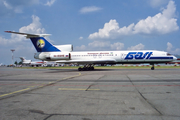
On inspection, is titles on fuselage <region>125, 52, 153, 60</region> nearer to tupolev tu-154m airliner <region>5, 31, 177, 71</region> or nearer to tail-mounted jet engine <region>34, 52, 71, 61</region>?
tupolev tu-154m airliner <region>5, 31, 177, 71</region>

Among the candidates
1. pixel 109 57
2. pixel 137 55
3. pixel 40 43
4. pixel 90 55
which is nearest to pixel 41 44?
pixel 40 43

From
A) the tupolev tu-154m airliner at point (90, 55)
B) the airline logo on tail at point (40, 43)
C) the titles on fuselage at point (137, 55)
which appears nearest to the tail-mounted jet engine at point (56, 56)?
the tupolev tu-154m airliner at point (90, 55)

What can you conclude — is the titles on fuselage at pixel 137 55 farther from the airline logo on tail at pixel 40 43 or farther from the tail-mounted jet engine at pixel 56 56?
the airline logo on tail at pixel 40 43

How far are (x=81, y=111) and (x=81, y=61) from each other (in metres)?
22.2

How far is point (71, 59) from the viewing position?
28453 millimetres

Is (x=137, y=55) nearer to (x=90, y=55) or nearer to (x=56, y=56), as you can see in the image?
(x=90, y=55)

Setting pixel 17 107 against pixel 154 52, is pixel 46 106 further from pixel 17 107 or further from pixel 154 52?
pixel 154 52

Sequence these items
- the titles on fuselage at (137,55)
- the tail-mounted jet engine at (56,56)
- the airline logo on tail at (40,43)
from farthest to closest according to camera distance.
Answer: the airline logo on tail at (40,43), the tail-mounted jet engine at (56,56), the titles on fuselage at (137,55)

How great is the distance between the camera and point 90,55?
92.0ft

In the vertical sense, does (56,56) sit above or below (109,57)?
above

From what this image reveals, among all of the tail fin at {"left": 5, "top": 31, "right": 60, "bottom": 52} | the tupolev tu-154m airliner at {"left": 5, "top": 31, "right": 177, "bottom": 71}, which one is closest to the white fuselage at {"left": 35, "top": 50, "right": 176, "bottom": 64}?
the tupolev tu-154m airliner at {"left": 5, "top": 31, "right": 177, "bottom": 71}

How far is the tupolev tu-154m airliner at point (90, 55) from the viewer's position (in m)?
26.2

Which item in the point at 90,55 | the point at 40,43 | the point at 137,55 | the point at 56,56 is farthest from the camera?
the point at 90,55

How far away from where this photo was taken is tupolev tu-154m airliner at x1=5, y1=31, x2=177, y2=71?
2617 centimetres
